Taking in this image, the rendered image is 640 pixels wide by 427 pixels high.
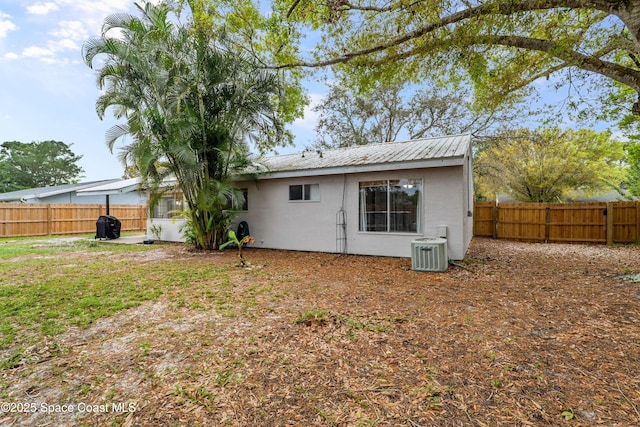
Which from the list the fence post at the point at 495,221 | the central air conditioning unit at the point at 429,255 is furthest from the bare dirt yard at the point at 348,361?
the fence post at the point at 495,221

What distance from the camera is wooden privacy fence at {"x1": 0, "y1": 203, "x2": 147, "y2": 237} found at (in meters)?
14.4

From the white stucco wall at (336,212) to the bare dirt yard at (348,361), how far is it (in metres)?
2.69

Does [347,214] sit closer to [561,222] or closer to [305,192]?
[305,192]

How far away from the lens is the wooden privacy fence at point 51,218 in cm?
1443

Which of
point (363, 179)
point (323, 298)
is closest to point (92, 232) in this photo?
point (363, 179)

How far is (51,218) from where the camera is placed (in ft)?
51.3

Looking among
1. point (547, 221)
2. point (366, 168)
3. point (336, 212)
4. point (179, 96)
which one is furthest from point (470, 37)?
point (547, 221)

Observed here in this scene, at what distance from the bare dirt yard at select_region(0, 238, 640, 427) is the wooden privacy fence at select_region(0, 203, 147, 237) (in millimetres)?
12034

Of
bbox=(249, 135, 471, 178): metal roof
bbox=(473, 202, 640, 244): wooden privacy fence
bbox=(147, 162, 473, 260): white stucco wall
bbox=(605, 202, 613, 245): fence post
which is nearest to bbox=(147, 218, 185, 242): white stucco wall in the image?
bbox=(147, 162, 473, 260): white stucco wall

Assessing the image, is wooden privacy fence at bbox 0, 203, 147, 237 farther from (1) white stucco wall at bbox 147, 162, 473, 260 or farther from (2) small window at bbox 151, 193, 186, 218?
(1) white stucco wall at bbox 147, 162, 473, 260

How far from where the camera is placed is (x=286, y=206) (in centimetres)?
1008

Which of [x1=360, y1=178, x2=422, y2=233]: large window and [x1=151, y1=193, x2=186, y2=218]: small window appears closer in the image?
[x1=360, y1=178, x2=422, y2=233]: large window

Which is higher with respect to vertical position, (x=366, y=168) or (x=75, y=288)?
(x=366, y=168)

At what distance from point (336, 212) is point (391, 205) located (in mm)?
1729
